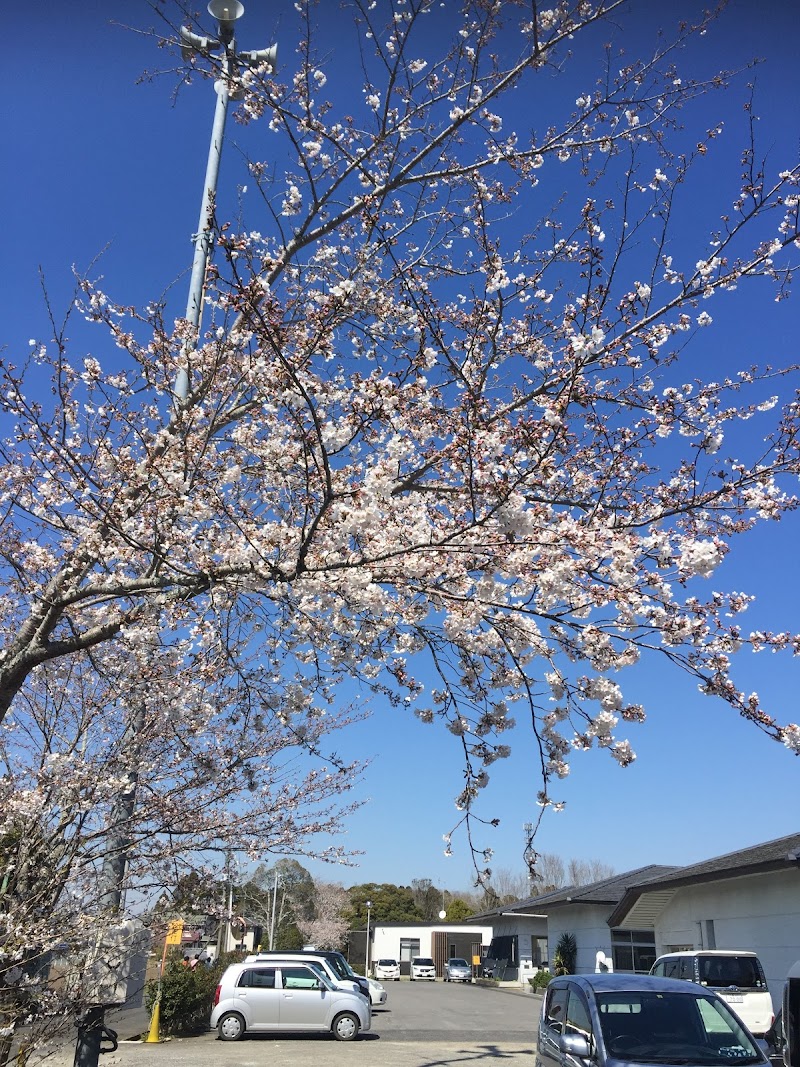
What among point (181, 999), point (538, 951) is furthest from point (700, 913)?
point (538, 951)

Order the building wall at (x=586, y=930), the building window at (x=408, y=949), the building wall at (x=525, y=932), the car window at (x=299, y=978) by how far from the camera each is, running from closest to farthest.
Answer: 1. the car window at (x=299, y=978)
2. the building wall at (x=586, y=930)
3. the building wall at (x=525, y=932)
4. the building window at (x=408, y=949)

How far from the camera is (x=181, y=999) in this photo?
14.8 metres

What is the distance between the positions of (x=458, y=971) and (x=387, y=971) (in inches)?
217

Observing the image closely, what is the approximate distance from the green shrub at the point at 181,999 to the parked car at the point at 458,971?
2938cm

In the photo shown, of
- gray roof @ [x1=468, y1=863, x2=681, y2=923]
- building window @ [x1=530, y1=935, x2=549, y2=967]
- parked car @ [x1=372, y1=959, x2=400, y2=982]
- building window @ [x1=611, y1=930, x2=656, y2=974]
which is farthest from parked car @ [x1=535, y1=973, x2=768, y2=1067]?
parked car @ [x1=372, y1=959, x2=400, y2=982]

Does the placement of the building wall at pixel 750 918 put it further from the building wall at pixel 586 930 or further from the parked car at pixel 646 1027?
the parked car at pixel 646 1027

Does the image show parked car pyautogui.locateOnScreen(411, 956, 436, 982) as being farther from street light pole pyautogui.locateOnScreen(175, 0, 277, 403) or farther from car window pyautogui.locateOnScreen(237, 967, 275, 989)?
street light pole pyautogui.locateOnScreen(175, 0, 277, 403)

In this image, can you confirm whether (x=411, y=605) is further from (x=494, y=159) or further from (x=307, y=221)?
(x=494, y=159)

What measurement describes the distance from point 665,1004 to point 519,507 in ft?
15.2

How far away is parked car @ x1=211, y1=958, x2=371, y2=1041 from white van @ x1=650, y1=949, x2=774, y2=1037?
603 cm

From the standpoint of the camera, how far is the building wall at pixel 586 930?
77.7 feet

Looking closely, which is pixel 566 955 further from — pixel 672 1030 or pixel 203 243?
pixel 203 243

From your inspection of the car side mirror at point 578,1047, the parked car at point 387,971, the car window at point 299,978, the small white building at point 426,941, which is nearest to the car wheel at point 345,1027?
the car window at point 299,978

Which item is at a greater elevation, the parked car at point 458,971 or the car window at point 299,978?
the car window at point 299,978
